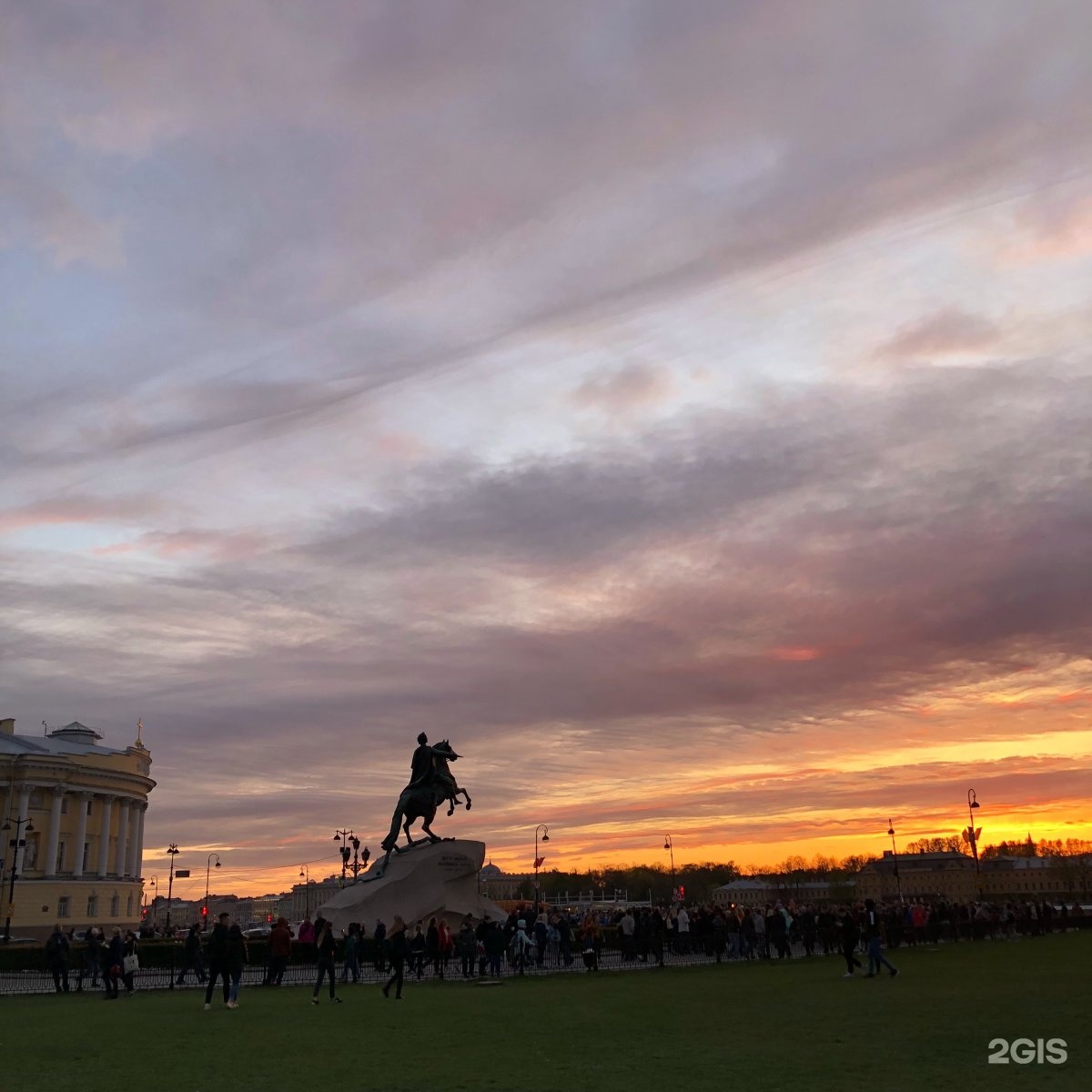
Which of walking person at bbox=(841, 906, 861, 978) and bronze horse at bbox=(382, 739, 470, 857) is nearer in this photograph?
walking person at bbox=(841, 906, 861, 978)

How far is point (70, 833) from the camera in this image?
91.4m

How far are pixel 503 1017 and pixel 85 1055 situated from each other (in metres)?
6.51

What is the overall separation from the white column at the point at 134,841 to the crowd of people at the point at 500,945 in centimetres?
6988

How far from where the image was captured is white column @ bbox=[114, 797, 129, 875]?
318 feet

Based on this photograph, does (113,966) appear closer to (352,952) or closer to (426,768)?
(352,952)

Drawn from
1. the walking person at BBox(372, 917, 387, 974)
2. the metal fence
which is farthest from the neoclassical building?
the walking person at BBox(372, 917, 387, 974)

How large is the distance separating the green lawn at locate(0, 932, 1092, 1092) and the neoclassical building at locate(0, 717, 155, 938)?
6860 cm

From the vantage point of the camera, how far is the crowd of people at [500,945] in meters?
24.2

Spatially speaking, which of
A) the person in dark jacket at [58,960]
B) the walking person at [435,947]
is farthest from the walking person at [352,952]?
the person in dark jacket at [58,960]

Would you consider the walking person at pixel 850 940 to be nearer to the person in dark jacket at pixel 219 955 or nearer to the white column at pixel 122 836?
the person in dark jacket at pixel 219 955

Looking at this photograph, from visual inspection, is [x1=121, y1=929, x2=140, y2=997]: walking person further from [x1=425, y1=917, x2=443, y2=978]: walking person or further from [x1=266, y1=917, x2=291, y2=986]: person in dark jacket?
[x1=425, y1=917, x2=443, y2=978]: walking person

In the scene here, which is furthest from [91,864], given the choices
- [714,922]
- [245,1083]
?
[245,1083]

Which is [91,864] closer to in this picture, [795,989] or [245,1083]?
[795,989]

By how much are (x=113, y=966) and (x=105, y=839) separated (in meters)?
74.0
